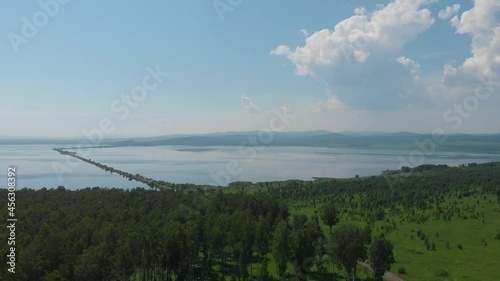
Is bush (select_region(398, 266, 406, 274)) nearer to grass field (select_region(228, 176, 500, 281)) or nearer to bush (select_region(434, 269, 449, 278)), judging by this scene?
grass field (select_region(228, 176, 500, 281))

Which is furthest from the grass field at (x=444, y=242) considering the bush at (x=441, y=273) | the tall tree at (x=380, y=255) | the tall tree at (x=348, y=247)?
the tall tree at (x=348, y=247)

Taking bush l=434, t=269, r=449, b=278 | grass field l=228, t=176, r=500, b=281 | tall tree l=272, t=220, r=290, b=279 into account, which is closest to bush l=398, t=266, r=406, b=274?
grass field l=228, t=176, r=500, b=281

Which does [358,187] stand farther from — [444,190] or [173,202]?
[173,202]

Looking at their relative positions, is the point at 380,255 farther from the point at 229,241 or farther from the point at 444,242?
the point at 444,242

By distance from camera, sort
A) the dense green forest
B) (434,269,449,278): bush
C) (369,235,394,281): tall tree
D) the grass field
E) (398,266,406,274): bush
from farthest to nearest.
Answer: (398,266,406,274): bush, the grass field, (434,269,449,278): bush, (369,235,394,281): tall tree, the dense green forest

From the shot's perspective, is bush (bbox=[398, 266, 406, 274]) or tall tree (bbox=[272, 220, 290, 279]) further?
bush (bbox=[398, 266, 406, 274])

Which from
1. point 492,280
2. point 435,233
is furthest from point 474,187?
point 492,280

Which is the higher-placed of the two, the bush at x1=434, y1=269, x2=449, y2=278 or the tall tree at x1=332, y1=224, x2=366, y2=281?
the tall tree at x1=332, y1=224, x2=366, y2=281

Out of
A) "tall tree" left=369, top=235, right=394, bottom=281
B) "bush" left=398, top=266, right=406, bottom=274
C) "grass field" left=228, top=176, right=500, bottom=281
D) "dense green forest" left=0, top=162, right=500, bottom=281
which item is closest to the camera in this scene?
"dense green forest" left=0, top=162, right=500, bottom=281

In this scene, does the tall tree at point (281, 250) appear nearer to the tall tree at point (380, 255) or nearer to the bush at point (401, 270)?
the tall tree at point (380, 255)

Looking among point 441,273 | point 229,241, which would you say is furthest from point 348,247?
point 441,273
